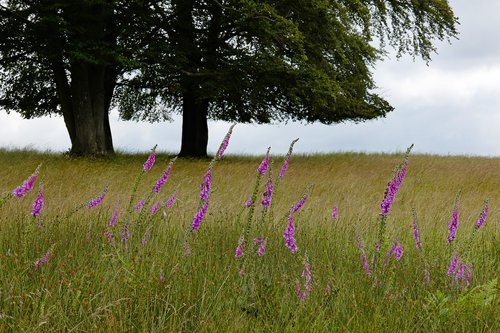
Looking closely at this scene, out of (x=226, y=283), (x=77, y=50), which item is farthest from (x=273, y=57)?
(x=226, y=283)

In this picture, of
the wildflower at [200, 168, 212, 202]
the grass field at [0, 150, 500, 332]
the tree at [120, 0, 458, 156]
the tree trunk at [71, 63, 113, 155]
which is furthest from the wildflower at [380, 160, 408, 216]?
the tree trunk at [71, 63, 113, 155]

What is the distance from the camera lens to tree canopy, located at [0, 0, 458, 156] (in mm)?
15945

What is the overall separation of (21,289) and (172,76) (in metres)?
15.5

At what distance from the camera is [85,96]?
17.4 metres

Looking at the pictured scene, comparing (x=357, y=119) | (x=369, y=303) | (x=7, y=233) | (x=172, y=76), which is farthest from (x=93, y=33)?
(x=369, y=303)

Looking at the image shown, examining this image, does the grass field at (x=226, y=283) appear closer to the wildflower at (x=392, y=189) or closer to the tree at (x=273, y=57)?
the wildflower at (x=392, y=189)

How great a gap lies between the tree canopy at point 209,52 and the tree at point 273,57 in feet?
0.13

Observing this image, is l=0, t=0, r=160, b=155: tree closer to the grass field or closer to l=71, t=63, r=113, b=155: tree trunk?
l=71, t=63, r=113, b=155: tree trunk

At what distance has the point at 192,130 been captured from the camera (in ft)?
67.4

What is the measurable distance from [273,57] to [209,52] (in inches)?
101

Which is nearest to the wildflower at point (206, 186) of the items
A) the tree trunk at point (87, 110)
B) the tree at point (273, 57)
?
the tree at point (273, 57)

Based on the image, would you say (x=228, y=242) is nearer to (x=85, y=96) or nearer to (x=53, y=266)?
(x=53, y=266)

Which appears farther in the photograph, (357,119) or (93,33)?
(357,119)

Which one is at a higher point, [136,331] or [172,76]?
[172,76]
